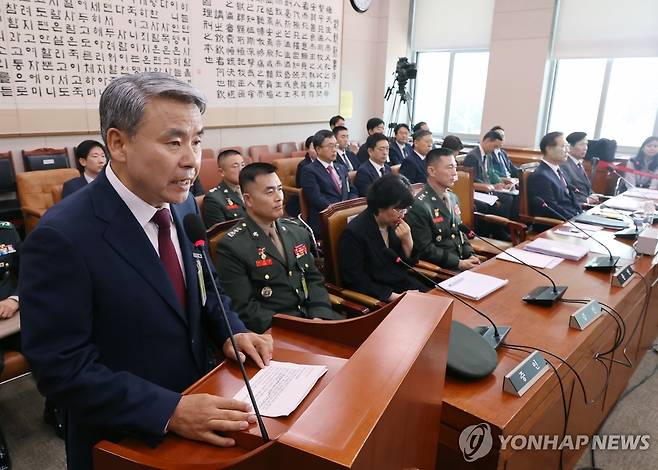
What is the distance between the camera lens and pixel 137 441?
2.42ft

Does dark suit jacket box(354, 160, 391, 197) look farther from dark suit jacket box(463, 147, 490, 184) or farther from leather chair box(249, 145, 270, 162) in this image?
leather chair box(249, 145, 270, 162)

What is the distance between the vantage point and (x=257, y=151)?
19.2 ft

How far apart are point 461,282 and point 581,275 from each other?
62 centimetres

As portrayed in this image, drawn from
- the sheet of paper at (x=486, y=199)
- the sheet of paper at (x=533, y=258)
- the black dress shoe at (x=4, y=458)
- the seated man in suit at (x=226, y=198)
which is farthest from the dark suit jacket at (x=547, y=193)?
the black dress shoe at (x=4, y=458)

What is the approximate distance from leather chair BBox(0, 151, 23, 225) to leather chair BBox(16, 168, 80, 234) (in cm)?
13

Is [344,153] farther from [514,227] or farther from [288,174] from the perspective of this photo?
[514,227]

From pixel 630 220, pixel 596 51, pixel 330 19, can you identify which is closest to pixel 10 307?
pixel 630 220

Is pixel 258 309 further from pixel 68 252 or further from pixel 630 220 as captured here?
pixel 630 220

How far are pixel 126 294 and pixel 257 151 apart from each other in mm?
5175

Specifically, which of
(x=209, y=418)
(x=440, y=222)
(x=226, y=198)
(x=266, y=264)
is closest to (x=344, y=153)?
(x=226, y=198)

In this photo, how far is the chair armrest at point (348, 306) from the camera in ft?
6.88

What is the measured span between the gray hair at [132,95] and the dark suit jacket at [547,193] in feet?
11.7

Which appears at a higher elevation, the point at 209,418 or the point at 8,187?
the point at 209,418

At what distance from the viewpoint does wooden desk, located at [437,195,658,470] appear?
1.12 m
